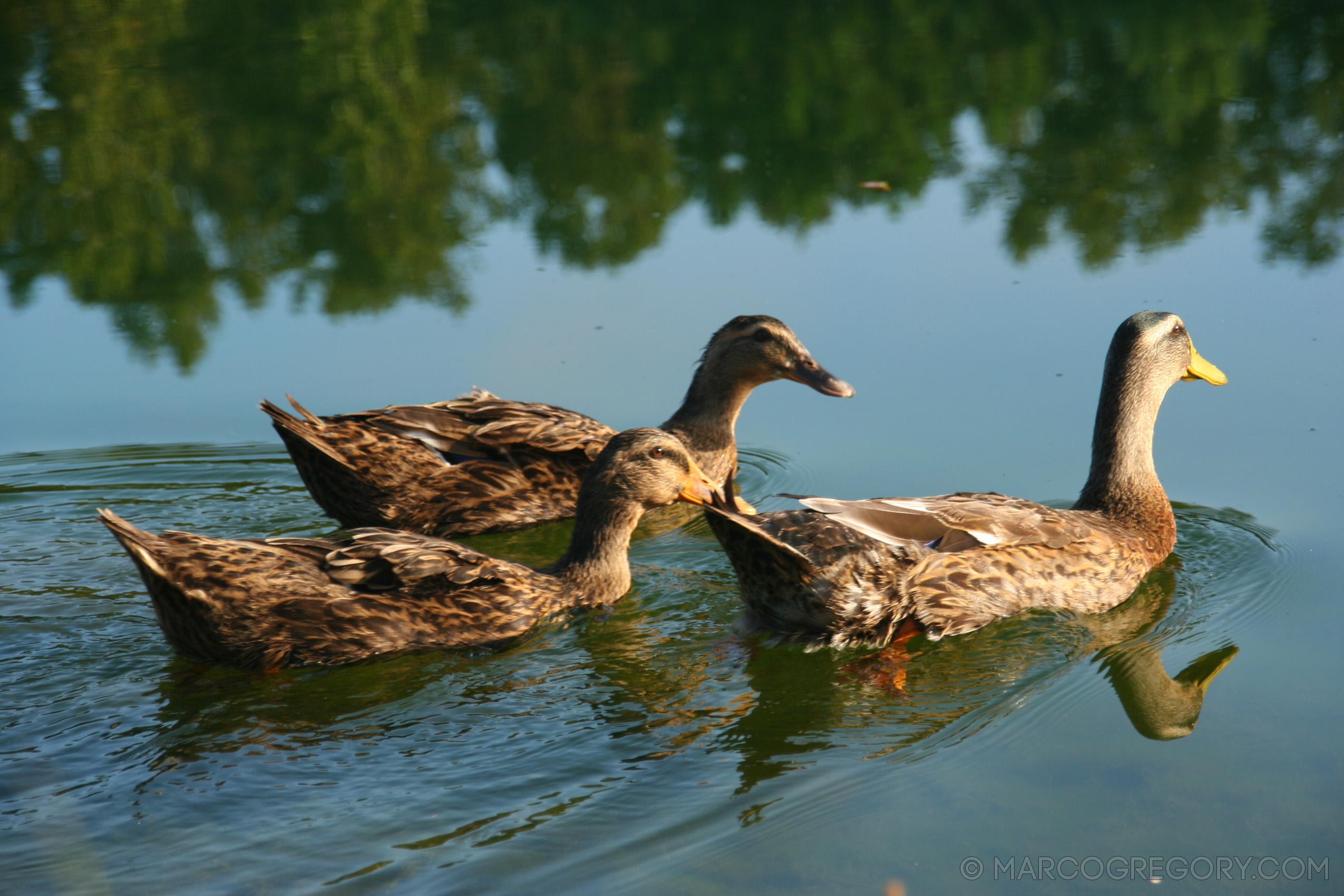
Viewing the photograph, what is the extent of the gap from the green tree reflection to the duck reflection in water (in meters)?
5.12

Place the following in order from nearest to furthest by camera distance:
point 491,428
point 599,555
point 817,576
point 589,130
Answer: point 817,576, point 599,555, point 491,428, point 589,130

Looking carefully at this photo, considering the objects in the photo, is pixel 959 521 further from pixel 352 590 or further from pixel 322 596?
pixel 322 596

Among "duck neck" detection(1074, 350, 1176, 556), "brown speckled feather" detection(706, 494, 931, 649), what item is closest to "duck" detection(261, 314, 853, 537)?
"duck neck" detection(1074, 350, 1176, 556)

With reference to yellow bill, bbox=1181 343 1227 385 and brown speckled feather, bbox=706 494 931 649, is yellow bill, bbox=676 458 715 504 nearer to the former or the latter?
brown speckled feather, bbox=706 494 931 649

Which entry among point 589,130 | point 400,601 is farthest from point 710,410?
point 589,130

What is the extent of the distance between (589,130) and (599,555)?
26.8ft

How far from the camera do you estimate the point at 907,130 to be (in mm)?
13273

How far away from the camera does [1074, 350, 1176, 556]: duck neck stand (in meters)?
6.52

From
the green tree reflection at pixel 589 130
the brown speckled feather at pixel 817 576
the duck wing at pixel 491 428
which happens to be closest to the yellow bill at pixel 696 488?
the brown speckled feather at pixel 817 576

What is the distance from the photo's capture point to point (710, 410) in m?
8.10

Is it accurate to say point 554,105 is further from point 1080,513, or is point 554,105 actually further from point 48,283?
point 1080,513

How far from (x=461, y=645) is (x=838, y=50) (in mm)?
11358

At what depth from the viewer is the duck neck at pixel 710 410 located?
8047 mm

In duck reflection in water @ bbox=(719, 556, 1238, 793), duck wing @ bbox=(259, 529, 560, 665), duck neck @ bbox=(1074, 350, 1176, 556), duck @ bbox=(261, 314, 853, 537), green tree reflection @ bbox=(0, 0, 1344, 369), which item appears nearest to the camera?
duck reflection in water @ bbox=(719, 556, 1238, 793)
